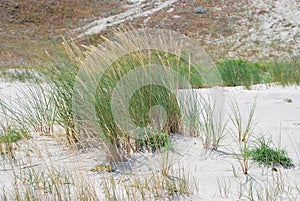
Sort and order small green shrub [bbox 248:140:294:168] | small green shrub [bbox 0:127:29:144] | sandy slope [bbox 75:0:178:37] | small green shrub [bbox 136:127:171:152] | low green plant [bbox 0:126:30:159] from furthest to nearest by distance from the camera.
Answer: sandy slope [bbox 75:0:178:37]
small green shrub [bbox 0:127:29:144]
low green plant [bbox 0:126:30:159]
small green shrub [bbox 136:127:171:152]
small green shrub [bbox 248:140:294:168]

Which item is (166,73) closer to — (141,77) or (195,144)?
(141,77)

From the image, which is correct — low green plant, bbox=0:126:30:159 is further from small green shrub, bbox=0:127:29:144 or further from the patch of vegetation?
the patch of vegetation

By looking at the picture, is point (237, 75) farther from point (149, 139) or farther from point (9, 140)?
point (9, 140)

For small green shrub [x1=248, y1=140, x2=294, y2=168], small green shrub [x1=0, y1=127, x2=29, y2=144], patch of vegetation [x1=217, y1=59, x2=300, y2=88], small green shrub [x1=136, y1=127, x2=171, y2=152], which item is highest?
patch of vegetation [x1=217, y1=59, x2=300, y2=88]

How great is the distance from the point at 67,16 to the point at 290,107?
97.9 feet

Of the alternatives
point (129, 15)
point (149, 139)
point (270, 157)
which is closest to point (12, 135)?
point (149, 139)

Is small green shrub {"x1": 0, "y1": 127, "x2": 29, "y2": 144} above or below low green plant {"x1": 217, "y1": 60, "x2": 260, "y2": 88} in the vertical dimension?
below

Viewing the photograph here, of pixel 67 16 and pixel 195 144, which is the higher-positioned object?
pixel 67 16

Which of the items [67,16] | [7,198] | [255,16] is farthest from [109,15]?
[7,198]

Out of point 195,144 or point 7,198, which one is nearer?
point 7,198

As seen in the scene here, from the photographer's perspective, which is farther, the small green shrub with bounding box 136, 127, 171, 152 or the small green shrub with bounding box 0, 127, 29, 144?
the small green shrub with bounding box 0, 127, 29, 144

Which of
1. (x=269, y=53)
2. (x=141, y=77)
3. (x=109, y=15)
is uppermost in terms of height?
(x=109, y=15)

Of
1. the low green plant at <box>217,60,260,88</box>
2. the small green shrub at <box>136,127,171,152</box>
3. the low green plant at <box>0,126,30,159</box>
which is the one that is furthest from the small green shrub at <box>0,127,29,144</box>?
the low green plant at <box>217,60,260,88</box>

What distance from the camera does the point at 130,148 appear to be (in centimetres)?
305
